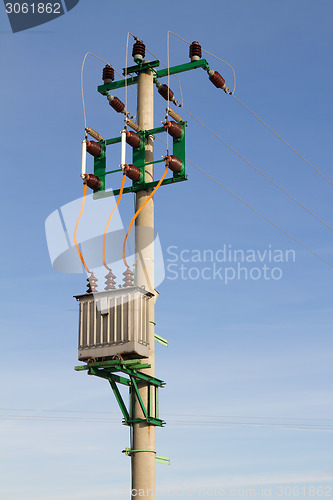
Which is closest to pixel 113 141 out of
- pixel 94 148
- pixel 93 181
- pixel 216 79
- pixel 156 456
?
pixel 94 148

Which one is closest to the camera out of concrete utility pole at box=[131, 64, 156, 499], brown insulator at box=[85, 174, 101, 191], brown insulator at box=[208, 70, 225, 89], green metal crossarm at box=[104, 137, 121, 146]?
concrete utility pole at box=[131, 64, 156, 499]

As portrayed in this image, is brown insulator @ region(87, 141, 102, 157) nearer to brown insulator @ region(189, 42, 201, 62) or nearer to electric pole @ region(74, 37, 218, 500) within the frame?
electric pole @ region(74, 37, 218, 500)

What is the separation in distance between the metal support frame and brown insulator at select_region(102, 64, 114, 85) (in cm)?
918

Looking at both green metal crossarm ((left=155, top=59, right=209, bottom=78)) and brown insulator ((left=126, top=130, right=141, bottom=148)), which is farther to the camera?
green metal crossarm ((left=155, top=59, right=209, bottom=78))

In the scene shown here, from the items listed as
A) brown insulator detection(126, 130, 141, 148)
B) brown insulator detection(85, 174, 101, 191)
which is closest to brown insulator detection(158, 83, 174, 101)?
brown insulator detection(126, 130, 141, 148)

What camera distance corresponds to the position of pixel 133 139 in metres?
23.9

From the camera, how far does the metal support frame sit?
21.6m

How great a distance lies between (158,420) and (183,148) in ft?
25.7

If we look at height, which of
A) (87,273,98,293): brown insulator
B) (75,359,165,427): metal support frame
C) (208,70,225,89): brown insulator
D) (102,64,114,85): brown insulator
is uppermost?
(102,64,114,85): brown insulator

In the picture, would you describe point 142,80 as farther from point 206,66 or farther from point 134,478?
point 134,478

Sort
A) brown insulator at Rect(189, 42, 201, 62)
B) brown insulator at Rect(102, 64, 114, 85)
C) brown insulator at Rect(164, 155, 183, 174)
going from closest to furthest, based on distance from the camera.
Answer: brown insulator at Rect(164, 155, 183, 174), brown insulator at Rect(189, 42, 201, 62), brown insulator at Rect(102, 64, 114, 85)

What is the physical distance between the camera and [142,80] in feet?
82.4

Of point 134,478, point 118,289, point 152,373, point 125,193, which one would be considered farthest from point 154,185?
point 134,478

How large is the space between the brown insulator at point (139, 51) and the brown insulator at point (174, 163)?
371 centimetres
